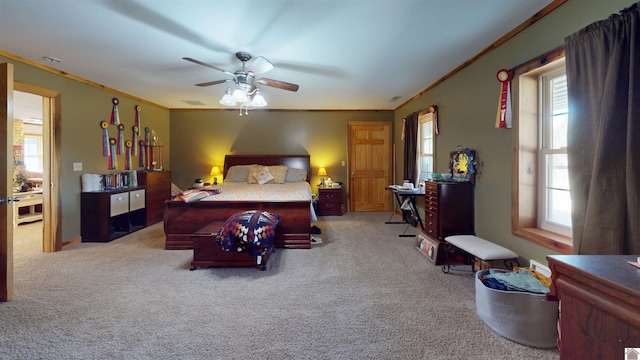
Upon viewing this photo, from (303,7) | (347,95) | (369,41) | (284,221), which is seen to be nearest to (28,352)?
(284,221)

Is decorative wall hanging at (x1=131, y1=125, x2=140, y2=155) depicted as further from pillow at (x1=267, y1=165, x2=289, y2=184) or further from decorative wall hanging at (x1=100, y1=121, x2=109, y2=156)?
pillow at (x1=267, y1=165, x2=289, y2=184)

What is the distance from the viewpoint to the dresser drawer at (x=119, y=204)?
400 cm

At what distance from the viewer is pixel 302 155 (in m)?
6.11

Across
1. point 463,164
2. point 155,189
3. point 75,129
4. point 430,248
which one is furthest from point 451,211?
point 75,129

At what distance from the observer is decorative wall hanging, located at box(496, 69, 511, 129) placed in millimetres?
2508

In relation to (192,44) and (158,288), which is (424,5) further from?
(158,288)

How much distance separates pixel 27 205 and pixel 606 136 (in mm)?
8044

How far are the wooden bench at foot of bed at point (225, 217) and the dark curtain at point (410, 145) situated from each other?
2.42 metres

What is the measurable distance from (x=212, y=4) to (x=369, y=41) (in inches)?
59.6

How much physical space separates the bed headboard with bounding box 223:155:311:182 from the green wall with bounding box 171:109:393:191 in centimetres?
20

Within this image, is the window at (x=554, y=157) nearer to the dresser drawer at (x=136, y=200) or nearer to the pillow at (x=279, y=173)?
the pillow at (x=279, y=173)

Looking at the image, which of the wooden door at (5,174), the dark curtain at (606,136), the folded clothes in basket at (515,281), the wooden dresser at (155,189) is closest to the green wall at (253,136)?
the wooden dresser at (155,189)

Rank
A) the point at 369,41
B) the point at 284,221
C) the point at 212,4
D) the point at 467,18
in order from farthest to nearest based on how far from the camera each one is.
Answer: the point at 284,221
the point at 369,41
the point at 467,18
the point at 212,4

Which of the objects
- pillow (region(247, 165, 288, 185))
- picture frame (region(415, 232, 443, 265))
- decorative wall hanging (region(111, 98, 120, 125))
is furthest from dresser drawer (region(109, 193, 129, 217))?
picture frame (region(415, 232, 443, 265))
